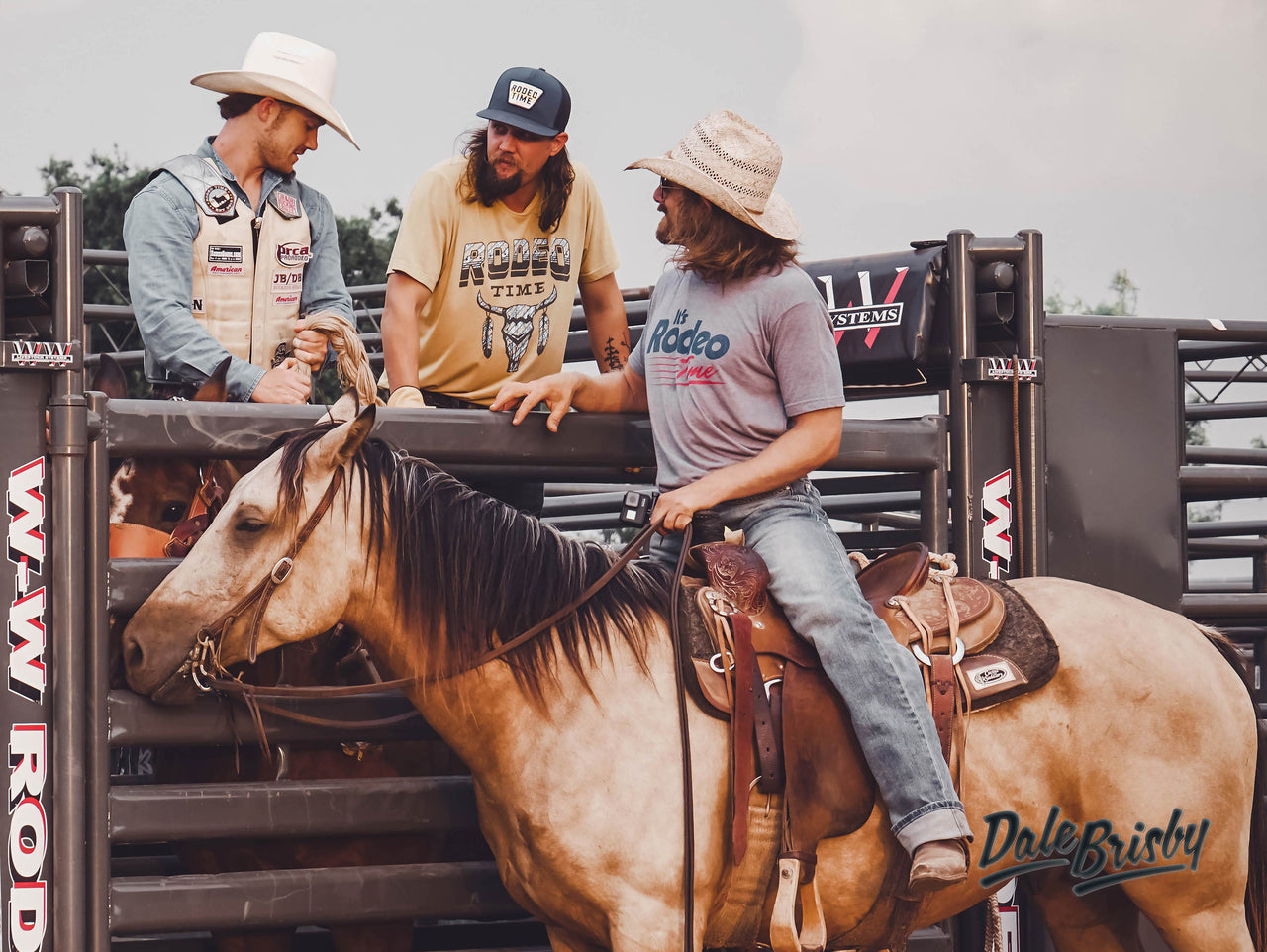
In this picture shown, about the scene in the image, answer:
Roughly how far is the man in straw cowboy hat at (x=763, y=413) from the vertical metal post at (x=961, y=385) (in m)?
0.76

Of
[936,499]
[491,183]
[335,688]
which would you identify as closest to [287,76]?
[491,183]

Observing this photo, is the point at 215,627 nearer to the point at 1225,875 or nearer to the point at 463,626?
the point at 463,626

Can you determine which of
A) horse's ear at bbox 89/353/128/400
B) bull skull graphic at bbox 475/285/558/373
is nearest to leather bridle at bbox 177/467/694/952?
bull skull graphic at bbox 475/285/558/373

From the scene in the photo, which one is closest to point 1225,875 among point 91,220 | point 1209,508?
point 91,220

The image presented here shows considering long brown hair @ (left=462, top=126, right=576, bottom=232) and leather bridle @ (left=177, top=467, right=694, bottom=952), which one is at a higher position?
long brown hair @ (left=462, top=126, right=576, bottom=232)

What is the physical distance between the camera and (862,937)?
3348 millimetres

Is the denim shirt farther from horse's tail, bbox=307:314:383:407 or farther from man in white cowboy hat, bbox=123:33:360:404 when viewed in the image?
horse's tail, bbox=307:314:383:407

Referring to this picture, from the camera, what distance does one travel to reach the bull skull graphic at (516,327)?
13.9 ft

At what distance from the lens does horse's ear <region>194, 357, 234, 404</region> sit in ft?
12.0

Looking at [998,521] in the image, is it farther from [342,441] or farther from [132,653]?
[132,653]

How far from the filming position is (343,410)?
3.29 metres

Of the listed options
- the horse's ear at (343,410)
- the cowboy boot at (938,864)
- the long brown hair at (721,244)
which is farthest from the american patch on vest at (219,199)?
the cowboy boot at (938,864)

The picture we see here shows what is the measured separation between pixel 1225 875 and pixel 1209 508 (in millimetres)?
24913

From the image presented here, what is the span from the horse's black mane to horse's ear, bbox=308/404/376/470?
0.15 feet
